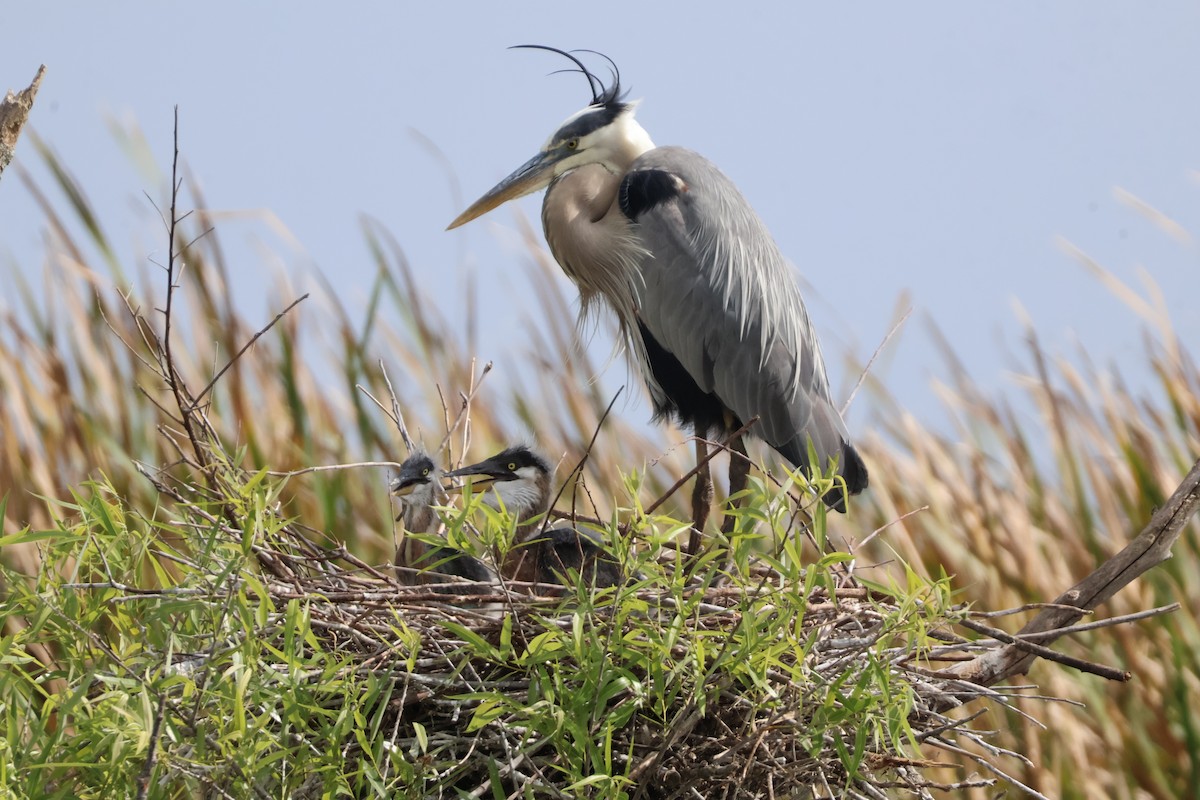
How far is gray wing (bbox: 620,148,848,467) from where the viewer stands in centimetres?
315

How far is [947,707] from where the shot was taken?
2133 millimetres

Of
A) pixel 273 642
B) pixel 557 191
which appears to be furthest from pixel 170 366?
pixel 557 191

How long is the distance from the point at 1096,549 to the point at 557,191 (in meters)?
1.88

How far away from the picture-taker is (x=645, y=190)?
324cm

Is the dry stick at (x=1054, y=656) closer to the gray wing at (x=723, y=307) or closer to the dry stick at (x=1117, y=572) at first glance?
the dry stick at (x=1117, y=572)

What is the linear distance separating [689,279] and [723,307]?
11 cm

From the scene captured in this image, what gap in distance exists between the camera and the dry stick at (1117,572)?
7.15 feet

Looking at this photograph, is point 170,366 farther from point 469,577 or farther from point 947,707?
point 947,707

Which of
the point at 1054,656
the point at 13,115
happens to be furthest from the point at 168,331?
the point at 1054,656

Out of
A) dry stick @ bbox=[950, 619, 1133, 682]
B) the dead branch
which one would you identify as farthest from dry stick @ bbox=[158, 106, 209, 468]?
dry stick @ bbox=[950, 619, 1133, 682]

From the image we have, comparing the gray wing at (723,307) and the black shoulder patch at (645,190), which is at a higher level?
the black shoulder patch at (645,190)

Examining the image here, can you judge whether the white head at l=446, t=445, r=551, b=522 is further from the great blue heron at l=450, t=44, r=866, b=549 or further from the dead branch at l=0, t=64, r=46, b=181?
the dead branch at l=0, t=64, r=46, b=181

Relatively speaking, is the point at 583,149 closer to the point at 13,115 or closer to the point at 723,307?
the point at 723,307

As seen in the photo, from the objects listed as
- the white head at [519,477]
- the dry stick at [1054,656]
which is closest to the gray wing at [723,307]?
the white head at [519,477]
